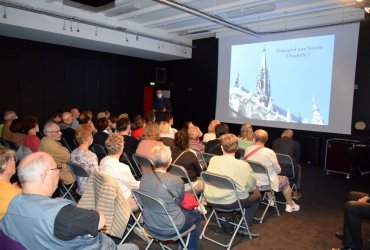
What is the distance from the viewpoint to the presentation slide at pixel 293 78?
23.0ft

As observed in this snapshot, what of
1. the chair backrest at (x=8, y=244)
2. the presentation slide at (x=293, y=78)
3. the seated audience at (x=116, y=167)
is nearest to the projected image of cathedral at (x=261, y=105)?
the presentation slide at (x=293, y=78)

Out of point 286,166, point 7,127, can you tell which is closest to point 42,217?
point 286,166

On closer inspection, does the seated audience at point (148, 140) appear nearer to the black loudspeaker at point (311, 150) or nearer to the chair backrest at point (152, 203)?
the chair backrest at point (152, 203)

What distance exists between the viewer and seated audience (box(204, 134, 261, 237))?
10.3 feet

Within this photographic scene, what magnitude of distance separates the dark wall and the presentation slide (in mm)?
3832

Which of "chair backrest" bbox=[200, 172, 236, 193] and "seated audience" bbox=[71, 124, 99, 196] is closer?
"chair backrest" bbox=[200, 172, 236, 193]

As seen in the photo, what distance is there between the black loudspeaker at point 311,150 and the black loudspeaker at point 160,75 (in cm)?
628

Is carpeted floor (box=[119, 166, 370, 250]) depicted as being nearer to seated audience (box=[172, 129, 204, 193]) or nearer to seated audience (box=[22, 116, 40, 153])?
seated audience (box=[172, 129, 204, 193])

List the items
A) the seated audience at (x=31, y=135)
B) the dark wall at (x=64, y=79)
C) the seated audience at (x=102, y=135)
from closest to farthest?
the seated audience at (x=31, y=135) < the seated audience at (x=102, y=135) < the dark wall at (x=64, y=79)

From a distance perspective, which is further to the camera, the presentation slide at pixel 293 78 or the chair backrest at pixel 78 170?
the presentation slide at pixel 293 78

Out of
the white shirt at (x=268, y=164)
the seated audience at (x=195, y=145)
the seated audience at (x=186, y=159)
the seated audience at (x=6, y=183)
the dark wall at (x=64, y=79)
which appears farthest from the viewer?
the dark wall at (x=64, y=79)

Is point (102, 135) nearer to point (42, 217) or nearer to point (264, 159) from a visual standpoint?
point (264, 159)

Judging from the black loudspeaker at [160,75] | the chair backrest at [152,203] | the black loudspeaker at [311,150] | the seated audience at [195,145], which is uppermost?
the black loudspeaker at [160,75]

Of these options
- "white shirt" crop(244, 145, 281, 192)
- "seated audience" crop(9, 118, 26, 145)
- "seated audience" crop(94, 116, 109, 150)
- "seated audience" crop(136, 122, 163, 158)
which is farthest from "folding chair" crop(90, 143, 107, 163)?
"white shirt" crop(244, 145, 281, 192)
